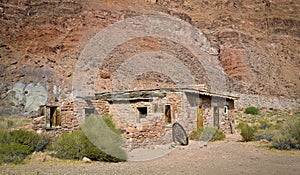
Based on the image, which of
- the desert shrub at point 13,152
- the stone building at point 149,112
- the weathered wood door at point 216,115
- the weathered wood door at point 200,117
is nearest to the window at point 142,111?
the stone building at point 149,112

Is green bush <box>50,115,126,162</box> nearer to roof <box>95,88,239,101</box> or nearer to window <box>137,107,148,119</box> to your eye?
roof <box>95,88,239,101</box>

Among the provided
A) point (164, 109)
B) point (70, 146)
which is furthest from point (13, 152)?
point (164, 109)

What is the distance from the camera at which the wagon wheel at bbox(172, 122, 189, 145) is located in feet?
50.4

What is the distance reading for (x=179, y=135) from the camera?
1590 centimetres

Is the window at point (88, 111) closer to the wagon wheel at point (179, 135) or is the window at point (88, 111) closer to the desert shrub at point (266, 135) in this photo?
the wagon wheel at point (179, 135)

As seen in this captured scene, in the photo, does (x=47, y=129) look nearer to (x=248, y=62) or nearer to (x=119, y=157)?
(x=119, y=157)

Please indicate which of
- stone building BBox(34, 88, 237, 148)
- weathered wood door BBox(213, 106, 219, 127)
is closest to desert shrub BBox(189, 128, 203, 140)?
stone building BBox(34, 88, 237, 148)

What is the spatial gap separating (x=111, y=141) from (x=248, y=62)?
53504 mm

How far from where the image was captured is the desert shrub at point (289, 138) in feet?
42.1

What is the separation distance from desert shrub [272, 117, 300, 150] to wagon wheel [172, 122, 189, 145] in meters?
3.79

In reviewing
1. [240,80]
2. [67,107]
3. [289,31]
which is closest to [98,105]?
[67,107]

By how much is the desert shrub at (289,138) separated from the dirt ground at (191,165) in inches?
27.1

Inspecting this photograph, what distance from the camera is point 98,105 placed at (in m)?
18.7

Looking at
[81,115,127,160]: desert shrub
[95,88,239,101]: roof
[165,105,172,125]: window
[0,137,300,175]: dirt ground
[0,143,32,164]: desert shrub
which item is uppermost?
[95,88,239,101]: roof
